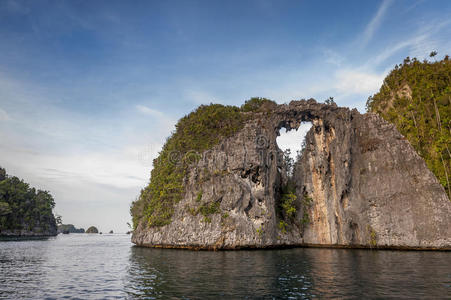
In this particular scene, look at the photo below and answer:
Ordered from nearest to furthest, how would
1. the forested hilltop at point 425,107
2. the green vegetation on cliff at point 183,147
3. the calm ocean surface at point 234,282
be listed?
the calm ocean surface at point 234,282
the forested hilltop at point 425,107
the green vegetation on cliff at point 183,147

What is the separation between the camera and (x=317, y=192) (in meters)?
52.0

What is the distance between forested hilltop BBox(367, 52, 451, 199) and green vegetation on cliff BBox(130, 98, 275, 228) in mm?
25283

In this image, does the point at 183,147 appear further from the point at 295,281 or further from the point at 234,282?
the point at 295,281

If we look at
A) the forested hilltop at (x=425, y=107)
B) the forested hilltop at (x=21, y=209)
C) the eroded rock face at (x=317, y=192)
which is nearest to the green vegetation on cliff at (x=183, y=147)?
the eroded rock face at (x=317, y=192)

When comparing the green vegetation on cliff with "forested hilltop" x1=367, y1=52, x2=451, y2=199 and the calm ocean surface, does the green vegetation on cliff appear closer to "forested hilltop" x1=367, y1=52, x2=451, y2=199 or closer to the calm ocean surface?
"forested hilltop" x1=367, y1=52, x2=451, y2=199

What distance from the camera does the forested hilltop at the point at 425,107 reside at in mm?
44250

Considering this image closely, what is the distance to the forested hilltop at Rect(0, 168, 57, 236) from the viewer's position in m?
97.2

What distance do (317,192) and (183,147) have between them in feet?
87.3

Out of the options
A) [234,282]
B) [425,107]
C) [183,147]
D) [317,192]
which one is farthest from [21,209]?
[425,107]

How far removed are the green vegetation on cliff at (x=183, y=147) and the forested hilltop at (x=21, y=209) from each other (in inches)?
2626

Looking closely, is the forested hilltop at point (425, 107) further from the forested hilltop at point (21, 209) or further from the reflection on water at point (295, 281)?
the forested hilltop at point (21, 209)

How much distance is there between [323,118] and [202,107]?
24.4 meters

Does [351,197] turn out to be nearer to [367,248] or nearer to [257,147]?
[367,248]

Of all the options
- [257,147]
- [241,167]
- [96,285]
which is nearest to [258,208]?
[241,167]
